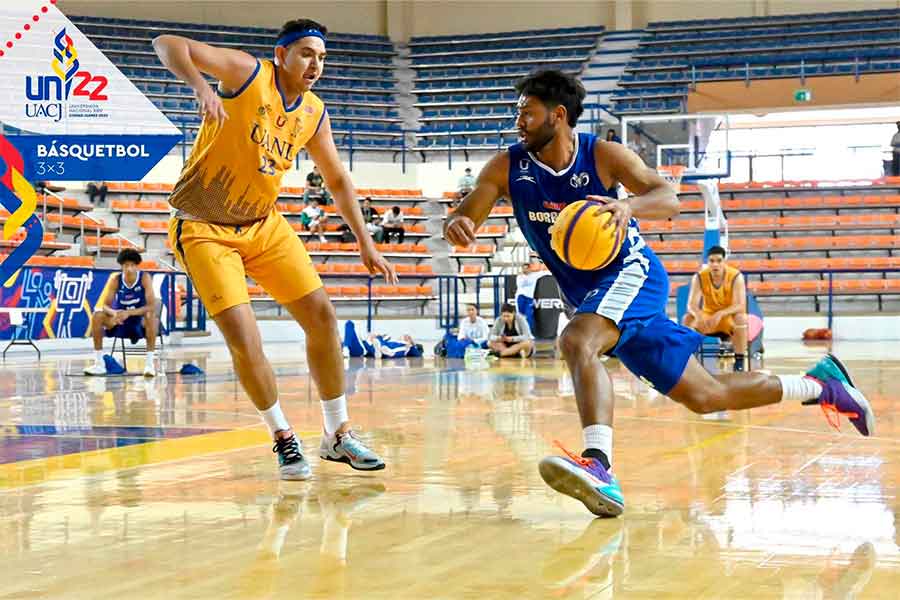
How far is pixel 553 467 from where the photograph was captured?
3.78m

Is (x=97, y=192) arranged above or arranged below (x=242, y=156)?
above

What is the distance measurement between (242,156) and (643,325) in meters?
1.65

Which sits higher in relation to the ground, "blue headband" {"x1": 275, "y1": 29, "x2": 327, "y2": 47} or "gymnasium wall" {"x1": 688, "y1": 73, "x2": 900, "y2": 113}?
"gymnasium wall" {"x1": 688, "y1": 73, "x2": 900, "y2": 113}

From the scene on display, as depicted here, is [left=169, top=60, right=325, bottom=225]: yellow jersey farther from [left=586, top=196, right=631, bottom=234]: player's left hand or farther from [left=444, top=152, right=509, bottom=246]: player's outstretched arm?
[left=586, top=196, right=631, bottom=234]: player's left hand

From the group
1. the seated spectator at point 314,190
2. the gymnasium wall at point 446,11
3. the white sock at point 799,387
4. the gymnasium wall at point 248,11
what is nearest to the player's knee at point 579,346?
the white sock at point 799,387

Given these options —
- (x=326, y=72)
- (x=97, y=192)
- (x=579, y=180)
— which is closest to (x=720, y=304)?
(x=579, y=180)

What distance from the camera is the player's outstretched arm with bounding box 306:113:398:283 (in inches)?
199

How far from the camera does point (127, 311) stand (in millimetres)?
12484

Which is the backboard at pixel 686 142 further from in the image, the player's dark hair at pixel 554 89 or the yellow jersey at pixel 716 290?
the player's dark hair at pixel 554 89

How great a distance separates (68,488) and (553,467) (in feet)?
5.81

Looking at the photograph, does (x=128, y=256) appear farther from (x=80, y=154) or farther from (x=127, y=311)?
(x=80, y=154)

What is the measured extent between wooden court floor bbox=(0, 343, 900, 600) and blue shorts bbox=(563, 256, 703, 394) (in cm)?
44

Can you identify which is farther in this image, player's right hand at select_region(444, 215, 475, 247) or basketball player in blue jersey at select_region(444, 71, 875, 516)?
player's right hand at select_region(444, 215, 475, 247)
